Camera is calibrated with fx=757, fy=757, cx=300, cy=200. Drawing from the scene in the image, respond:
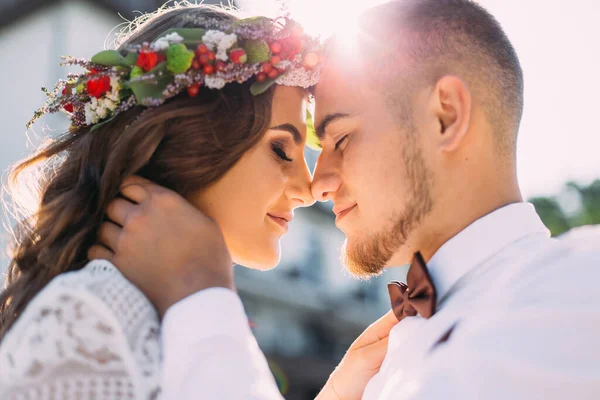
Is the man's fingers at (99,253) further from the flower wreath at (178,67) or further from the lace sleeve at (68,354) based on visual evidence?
the flower wreath at (178,67)

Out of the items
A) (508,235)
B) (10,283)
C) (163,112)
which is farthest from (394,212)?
(10,283)

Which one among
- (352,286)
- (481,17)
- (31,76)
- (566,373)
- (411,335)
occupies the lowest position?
(352,286)

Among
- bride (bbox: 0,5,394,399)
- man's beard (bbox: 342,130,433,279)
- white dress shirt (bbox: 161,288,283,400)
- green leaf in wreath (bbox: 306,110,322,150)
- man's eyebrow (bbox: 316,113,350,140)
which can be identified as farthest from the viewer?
green leaf in wreath (bbox: 306,110,322,150)

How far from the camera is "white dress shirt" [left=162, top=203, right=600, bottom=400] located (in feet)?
7.60

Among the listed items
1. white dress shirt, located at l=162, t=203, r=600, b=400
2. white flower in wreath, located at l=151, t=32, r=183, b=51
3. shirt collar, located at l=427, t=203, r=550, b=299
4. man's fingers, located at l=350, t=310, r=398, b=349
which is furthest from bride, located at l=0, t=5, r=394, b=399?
shirt collar, located at l=427, t=203, r=550, b=299

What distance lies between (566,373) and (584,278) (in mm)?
353

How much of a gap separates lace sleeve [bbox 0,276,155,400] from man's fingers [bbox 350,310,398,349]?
1.50m

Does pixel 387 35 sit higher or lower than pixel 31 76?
higher

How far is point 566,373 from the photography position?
2.45m

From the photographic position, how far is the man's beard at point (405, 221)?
3.32 meters

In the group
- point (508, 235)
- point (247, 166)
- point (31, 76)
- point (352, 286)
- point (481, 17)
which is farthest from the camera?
point (352, 286)

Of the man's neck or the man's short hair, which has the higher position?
the man's short hair

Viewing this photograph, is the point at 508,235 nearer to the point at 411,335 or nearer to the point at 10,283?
the point at 411,335

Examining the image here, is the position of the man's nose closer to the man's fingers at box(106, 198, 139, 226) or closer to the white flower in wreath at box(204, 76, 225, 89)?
the white flower in wreath at box(204, 76, 225, 89)
